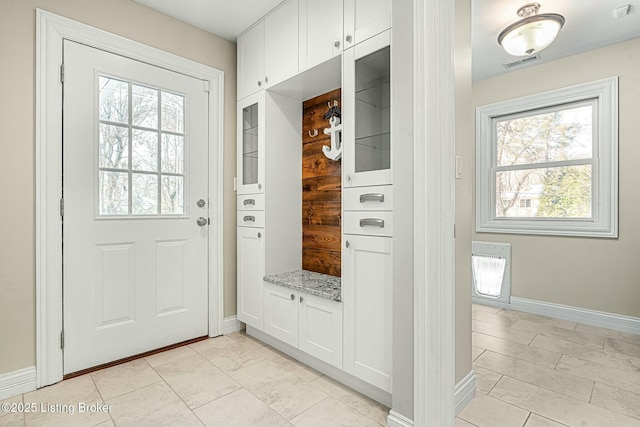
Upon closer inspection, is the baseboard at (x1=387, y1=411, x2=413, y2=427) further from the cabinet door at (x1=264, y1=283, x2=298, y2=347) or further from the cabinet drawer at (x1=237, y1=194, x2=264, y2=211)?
the cabinet drawer at (x1=237, y1=194, x2=264, y2=211)

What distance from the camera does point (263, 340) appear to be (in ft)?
8.42

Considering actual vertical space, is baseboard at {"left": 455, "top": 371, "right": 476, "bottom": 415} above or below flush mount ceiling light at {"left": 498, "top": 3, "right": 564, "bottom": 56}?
below

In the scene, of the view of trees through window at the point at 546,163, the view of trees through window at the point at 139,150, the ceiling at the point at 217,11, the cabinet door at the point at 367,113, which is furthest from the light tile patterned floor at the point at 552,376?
the ceiling at the point at 217,11

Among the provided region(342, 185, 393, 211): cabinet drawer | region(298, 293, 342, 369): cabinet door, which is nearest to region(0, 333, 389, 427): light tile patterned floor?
region(298, 293, 342, 369): cabinet door

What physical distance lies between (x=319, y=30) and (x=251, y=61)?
31.9 inches

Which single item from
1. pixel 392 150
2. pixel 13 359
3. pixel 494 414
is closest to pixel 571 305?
pixel 494 414

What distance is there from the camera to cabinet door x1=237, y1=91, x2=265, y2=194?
2541 mm

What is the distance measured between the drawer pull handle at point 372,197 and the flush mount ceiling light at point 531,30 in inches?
70.0

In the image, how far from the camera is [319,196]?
2588mm

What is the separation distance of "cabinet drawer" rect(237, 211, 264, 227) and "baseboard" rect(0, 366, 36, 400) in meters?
1.56

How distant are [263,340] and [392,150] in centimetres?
183

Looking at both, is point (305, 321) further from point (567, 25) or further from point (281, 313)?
point (567, 25)

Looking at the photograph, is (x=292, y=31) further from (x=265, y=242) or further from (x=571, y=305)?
(x=571, y=305)

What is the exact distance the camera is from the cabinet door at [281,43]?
2219mm
